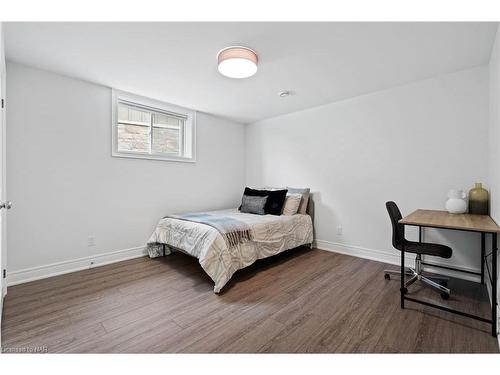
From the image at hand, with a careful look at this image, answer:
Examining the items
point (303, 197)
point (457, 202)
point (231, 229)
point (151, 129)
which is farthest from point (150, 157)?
point (457, 202)

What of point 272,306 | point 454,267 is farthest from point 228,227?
point 454,267

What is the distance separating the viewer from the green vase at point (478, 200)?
2260 millimetres

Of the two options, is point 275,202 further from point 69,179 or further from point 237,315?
point 69,179

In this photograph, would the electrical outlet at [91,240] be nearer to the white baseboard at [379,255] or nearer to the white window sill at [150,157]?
the white window sill at [150,157]

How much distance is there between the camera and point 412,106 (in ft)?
9.32

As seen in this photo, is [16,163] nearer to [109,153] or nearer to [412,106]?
[109,153]

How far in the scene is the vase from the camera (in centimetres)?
229

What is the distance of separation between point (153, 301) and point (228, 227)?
0.98 metres

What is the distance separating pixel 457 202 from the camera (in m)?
2.30

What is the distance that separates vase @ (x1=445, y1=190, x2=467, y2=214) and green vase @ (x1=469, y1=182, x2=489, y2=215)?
3.0 inches

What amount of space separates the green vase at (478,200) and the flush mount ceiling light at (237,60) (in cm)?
253

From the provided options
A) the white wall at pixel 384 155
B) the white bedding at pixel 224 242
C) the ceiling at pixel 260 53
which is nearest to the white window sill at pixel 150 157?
the ceiling at pixel 260 53

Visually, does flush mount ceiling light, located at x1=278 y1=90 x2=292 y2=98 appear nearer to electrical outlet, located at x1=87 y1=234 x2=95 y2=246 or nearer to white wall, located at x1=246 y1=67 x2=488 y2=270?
white wall, located at x1=246 y1=67 x2=488 y2=270

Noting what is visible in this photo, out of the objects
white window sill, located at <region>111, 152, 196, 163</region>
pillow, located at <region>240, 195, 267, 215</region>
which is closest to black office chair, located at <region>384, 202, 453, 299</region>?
pillow, located at <region>240, 195, 267, 215</region>
